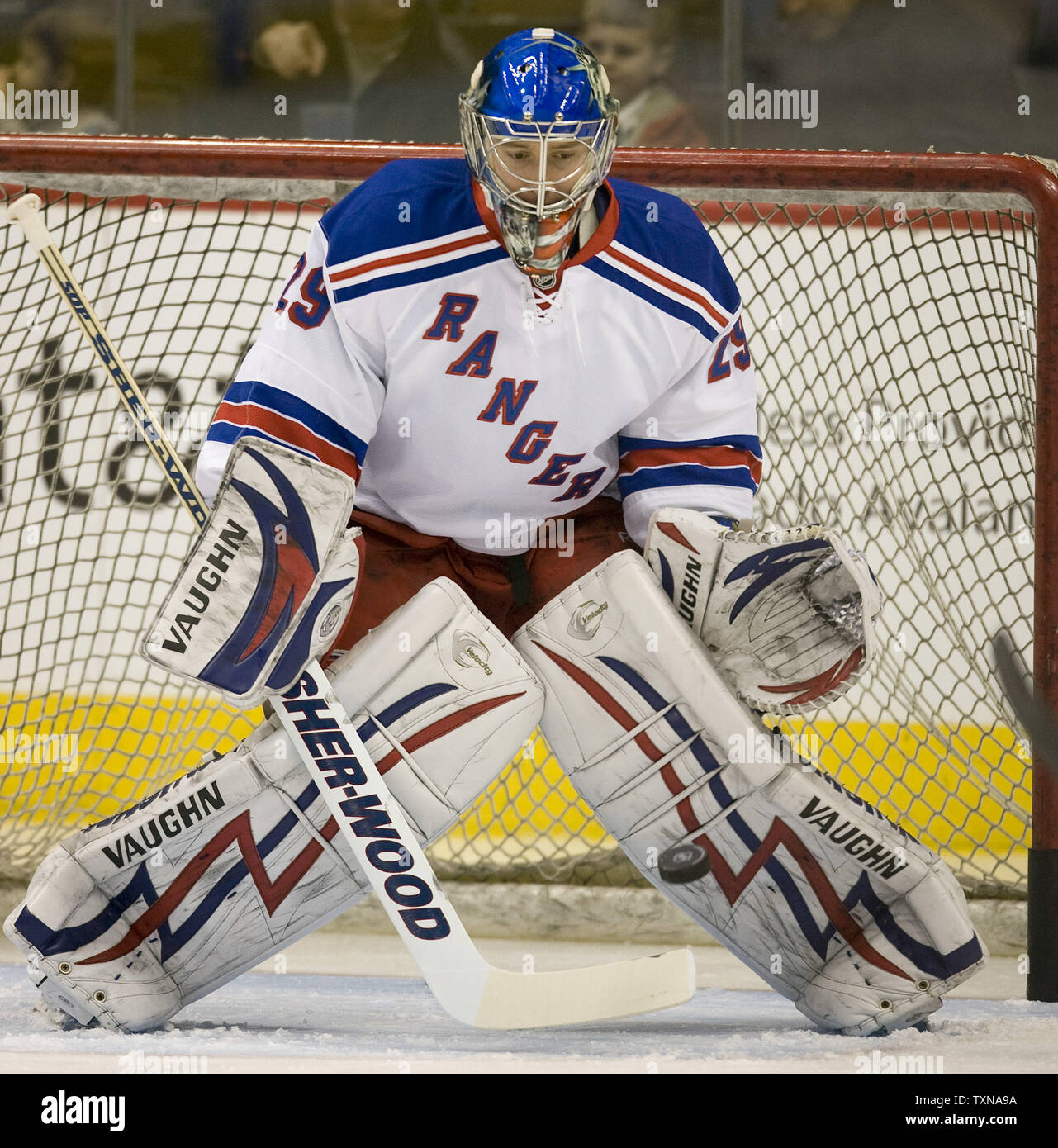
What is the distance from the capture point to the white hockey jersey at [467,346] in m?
1.54

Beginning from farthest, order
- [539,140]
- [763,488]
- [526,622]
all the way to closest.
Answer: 1. [763,488]
2. [526,622]
3. [539,140]

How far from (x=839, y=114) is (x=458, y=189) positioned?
178 cm

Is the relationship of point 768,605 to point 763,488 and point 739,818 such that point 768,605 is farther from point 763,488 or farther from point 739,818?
point 763,488

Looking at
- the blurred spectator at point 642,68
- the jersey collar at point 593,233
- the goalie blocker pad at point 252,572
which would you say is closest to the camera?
the goalie blocker pad at point 252,572

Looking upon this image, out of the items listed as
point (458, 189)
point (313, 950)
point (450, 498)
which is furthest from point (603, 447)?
point (313, 950)

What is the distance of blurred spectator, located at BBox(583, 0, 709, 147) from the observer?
9.96ft

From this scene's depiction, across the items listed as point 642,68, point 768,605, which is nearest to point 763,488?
point 768,605

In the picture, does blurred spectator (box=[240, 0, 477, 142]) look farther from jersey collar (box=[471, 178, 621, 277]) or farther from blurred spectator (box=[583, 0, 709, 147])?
jersey collar (box=[471, 178, 621, 277])

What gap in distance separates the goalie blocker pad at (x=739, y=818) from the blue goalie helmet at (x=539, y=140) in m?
0.39

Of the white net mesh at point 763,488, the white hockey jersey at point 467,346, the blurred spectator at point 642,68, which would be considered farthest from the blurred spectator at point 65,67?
the white hockey jersey at point 467,346

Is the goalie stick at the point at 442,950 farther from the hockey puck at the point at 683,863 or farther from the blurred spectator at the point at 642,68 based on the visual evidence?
the blurred spectator at the point at 642,68

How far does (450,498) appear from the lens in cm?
166

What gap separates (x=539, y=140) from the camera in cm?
146

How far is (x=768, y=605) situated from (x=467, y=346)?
0.46 m
